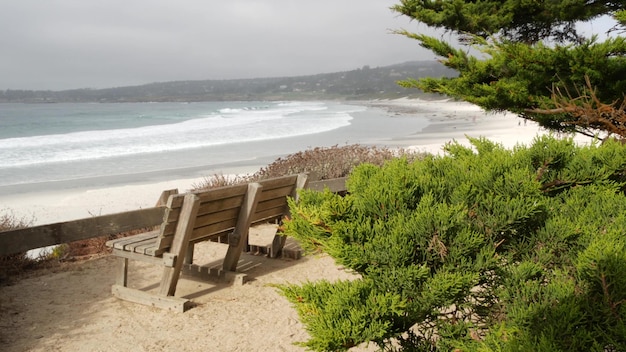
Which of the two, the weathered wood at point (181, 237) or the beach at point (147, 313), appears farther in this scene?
the weathered wood at point (181, 237)

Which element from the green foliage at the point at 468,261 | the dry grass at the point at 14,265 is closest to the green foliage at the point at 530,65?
the green foliage at the point at 468,261

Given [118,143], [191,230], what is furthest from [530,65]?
[118,143]

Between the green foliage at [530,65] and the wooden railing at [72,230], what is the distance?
275cm

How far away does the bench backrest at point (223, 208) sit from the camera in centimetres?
514

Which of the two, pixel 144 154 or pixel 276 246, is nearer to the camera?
pixel 276 246

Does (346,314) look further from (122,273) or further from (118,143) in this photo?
(118,143)

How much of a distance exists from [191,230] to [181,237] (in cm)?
11

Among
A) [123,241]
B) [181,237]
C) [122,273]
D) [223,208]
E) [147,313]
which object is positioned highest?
[223,208]

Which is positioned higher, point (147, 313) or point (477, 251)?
point (477, 251)

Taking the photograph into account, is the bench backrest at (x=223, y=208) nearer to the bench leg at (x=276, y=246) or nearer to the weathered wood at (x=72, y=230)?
the bench leg at (x=276, y=246)

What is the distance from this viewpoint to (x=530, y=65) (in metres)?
6.26

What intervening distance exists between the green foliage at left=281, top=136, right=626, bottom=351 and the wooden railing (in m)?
2.48

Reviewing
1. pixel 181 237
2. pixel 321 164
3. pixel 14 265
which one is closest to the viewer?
pixel 181 237

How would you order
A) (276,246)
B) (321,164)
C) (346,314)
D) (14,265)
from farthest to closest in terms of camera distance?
(321,164) → (276,246) → (14,265) → (346,314)
